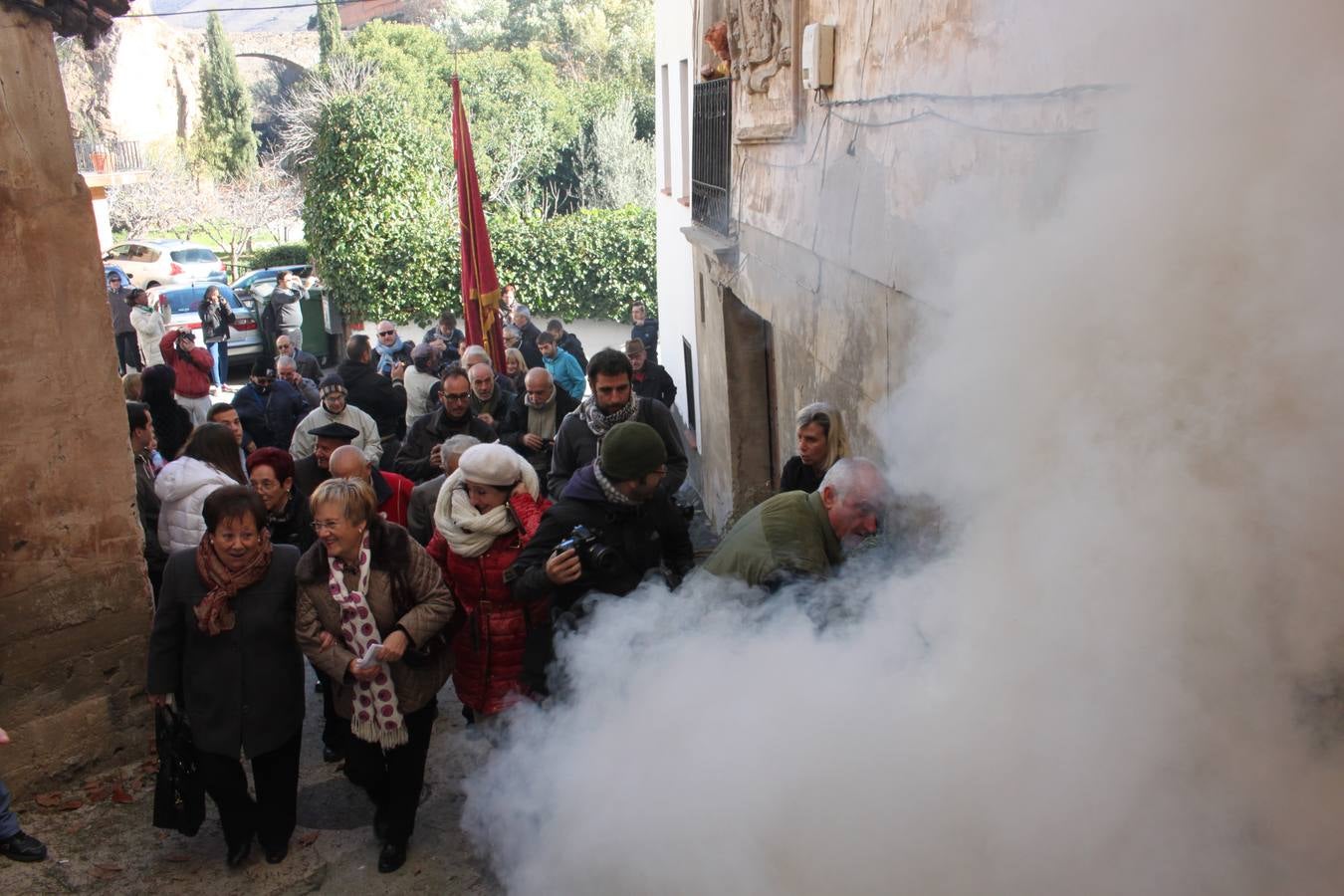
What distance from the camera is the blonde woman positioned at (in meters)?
4.26

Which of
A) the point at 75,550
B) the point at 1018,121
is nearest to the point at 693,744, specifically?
the point at 1018,121

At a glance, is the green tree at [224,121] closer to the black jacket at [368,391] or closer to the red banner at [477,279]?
the red banner at [477,279]

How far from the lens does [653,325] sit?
521 inches

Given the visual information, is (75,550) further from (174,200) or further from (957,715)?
(174,200)

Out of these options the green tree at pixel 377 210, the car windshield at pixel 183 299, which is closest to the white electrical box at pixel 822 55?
the green tree at pixel 377 210

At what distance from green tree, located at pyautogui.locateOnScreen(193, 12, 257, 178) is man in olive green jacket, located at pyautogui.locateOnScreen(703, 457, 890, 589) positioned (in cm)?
3803

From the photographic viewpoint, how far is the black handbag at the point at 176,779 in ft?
12.2

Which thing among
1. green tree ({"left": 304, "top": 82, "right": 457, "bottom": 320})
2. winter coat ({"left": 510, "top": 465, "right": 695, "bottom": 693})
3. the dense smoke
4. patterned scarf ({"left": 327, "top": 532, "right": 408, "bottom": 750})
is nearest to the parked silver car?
green tree ({"left": 304, "top": 82, "right": 457, "bottom": 320})

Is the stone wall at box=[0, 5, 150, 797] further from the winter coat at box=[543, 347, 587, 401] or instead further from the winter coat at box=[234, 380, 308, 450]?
the winter coat at box=[543, 347, 587, 401]

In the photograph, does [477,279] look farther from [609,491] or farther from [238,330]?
[238,330]

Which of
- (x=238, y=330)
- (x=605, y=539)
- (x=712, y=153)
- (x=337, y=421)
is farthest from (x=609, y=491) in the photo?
(x=238, y=330)

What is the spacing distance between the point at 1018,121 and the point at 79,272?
3.31 metres

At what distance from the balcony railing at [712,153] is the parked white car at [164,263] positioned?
14.5 metres

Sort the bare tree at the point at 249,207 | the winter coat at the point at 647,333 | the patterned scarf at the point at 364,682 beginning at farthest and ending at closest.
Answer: the bare tree at the point at 249,207, the winter coat at the point at 647,333, the patterned scarf at the point at 364,682
